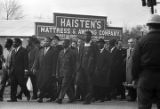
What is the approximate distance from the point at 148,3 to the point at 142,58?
12.9m

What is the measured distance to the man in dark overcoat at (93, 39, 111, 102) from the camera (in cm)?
1609

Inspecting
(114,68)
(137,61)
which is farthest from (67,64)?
(137,61)

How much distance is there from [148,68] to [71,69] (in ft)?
22.2

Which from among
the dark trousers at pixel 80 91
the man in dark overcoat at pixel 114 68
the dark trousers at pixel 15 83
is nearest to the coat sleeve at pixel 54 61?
the dark trousers at pixel 80 91

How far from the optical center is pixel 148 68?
873cm

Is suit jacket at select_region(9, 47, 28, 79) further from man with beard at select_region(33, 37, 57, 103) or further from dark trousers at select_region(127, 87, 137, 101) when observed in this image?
dark trousers at select_region(127, 87, 137, 101)

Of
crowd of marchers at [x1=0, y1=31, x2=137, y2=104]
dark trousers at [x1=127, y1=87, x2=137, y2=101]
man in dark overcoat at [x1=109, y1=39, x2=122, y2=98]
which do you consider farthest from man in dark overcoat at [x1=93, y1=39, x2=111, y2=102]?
dark trousers at [x1=127, y1=87, x2=137, y2=101]

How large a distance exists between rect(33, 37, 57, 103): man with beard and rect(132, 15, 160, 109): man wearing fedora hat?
23.6 feet

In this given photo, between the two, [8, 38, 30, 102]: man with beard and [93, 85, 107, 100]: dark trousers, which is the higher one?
[8, 38, 30, 102]: man with beard

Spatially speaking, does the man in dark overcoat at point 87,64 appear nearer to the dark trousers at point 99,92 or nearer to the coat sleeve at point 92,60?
the coat sleeve at point 92,60

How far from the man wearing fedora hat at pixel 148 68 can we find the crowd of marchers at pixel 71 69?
5.97 meters

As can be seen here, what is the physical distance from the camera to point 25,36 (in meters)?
51.7

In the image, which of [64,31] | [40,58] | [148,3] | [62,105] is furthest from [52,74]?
[64,31]

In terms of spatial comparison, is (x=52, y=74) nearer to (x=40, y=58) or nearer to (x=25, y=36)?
(x=40, y=58)
